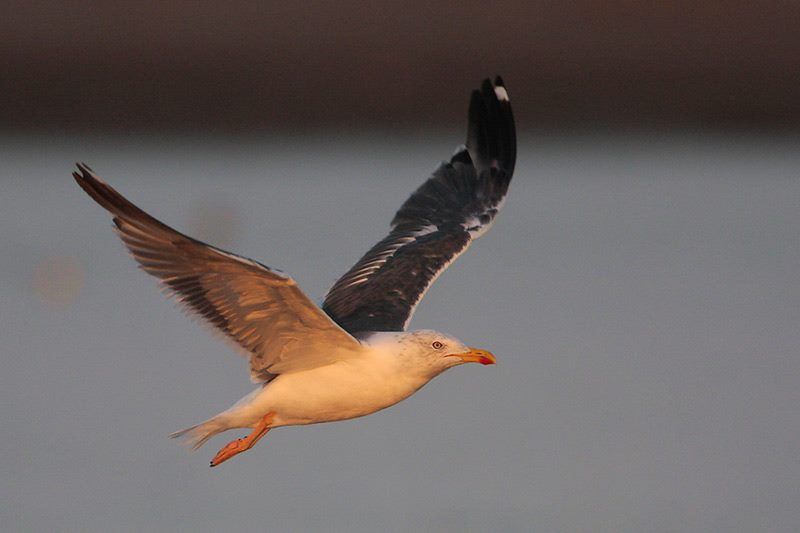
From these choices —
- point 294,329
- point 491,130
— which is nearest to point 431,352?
point 294,329

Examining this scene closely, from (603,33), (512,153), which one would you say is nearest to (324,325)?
(512,153)

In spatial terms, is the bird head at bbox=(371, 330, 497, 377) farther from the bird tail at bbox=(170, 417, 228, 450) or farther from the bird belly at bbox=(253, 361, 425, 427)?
the bird tail at bbox=(170, 417, 228, 450)

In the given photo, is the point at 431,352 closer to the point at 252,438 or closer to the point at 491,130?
the point at 252,438

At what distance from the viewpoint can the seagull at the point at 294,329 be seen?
7.60m

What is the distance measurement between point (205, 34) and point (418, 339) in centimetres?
1155

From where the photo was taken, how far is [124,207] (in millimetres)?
7492

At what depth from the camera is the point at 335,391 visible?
808 cm

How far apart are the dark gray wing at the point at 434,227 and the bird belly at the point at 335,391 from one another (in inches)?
24.0

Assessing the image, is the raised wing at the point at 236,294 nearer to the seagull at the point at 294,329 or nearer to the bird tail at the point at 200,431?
the seagull at the point at 294,329

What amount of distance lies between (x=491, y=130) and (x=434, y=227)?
3.14 ft

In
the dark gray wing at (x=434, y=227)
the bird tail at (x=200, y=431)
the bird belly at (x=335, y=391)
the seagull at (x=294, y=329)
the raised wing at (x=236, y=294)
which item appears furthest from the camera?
the dark gray wing at (x=434, y=227)

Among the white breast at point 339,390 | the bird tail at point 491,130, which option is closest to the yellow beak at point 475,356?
the white breast at point 339,390

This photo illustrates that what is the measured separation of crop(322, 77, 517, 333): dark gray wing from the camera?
903 centimetres

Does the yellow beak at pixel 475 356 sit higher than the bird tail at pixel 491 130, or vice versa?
the bird tail at pixel 491 130
